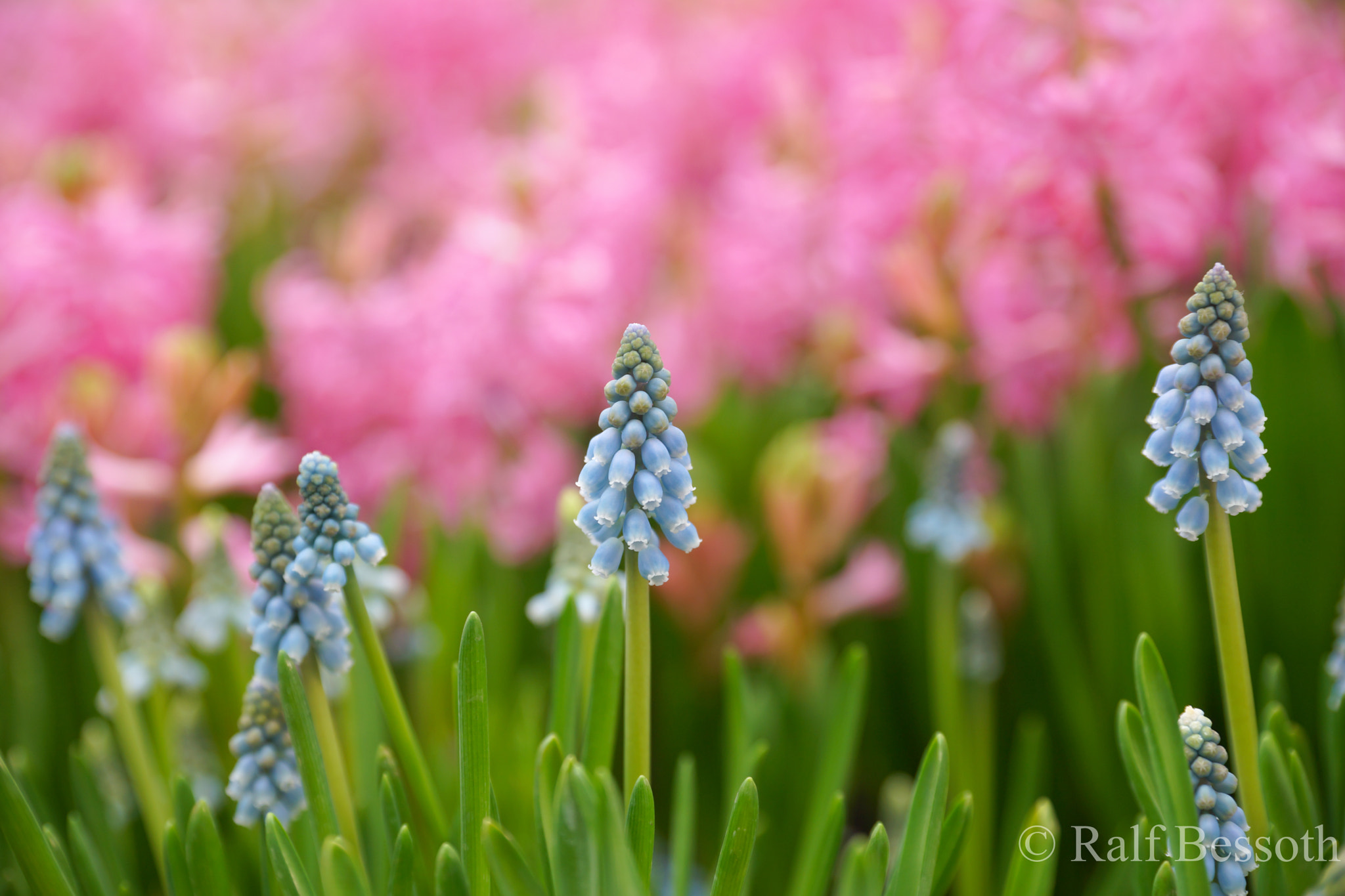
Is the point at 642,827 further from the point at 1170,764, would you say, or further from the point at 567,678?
the point at 1170,764

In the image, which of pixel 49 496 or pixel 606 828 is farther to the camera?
pixel 49 496

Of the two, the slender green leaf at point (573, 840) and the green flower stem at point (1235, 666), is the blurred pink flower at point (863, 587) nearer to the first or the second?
the green flower stem at point (1235, 666)

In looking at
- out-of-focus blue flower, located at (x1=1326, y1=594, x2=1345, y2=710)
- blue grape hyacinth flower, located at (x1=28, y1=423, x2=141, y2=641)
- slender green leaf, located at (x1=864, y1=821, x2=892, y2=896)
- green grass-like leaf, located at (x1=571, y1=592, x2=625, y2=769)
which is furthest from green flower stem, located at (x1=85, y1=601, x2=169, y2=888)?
out-of-focus blue flower, located at (x1=1326, y1=594, x2=1345, y2=710)

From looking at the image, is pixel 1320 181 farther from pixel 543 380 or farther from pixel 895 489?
pixel 543 380

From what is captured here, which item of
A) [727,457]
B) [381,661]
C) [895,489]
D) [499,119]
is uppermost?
[499,119]

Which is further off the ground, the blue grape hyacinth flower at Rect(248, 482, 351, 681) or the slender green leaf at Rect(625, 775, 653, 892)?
the blue grape hyacinth flower at Rect(248, 482, 351, 681)

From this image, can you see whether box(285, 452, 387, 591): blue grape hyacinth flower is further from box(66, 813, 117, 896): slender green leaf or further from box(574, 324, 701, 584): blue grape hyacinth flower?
box(66, 813, 117, 896): slender green leaf

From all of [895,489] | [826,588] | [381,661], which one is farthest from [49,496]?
[895,489]
